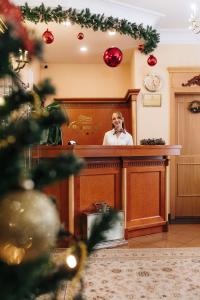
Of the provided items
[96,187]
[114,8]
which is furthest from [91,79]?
[96,187]

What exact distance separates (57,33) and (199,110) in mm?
2641

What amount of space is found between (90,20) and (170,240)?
3.02 m

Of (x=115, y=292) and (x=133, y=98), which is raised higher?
(x=133, y=98)

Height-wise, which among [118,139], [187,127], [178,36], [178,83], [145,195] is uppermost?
[178,36]

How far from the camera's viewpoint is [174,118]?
571 cm

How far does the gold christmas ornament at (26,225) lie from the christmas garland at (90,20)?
13.5ft

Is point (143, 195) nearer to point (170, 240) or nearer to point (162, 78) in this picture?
point (170, 240)

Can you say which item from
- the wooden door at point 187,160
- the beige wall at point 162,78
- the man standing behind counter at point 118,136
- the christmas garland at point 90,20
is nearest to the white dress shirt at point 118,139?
the man standing behind counter at point 118,136

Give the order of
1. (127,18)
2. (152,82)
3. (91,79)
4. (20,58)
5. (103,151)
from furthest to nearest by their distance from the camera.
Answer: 1. (91,79)
2. (152,82)
3. (127,18)
4. (103,151)
5. (20,58)

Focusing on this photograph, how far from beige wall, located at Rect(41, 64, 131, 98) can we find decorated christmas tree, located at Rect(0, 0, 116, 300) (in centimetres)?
621

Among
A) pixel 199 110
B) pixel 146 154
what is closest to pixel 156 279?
pixel 146 154

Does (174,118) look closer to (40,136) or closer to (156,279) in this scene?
(156,279)

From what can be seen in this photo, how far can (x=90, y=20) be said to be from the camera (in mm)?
4559

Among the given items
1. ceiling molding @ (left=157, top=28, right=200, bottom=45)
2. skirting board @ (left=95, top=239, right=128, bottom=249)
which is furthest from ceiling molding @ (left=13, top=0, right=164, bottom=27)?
skirting board @ (left=95, top=239, right=128, bottom=249)
